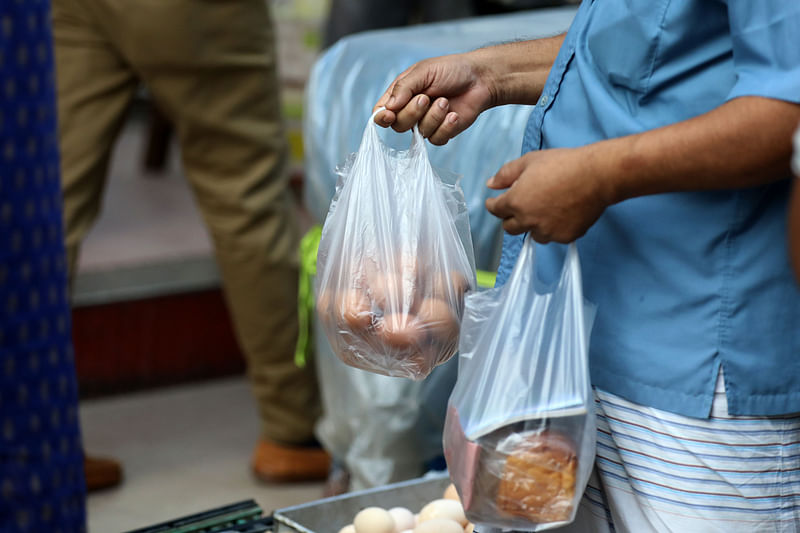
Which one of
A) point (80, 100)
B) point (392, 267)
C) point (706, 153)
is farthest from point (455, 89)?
point (80, 100)

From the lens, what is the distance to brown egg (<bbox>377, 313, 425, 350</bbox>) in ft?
2.98

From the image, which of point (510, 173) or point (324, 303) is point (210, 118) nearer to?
point (324, 303)

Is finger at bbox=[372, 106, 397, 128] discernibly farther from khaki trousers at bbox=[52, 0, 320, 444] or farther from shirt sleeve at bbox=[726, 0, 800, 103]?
khaki trousers at bbox=[52, 0, 320, 444]

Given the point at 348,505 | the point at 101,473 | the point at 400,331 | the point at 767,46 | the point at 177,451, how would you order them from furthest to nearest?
the point at 177,451, the point at 101,473, the point at 348,505, the point at 400,331, the point at 767,46

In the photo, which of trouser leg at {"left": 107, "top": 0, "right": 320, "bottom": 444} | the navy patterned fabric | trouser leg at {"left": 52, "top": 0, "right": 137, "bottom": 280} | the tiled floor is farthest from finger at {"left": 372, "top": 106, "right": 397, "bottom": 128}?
the tiled floor

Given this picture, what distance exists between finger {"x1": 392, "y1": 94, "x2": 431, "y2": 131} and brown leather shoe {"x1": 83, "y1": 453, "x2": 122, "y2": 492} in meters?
1.41

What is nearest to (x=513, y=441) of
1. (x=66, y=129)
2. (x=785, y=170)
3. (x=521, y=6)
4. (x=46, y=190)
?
(x=785, y=170)

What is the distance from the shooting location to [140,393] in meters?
2.64

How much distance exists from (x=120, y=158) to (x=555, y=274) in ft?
12.0

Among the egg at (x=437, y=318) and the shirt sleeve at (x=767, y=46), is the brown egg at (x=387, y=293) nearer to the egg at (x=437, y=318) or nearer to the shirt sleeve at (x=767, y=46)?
the egg at (x=437, y=318)

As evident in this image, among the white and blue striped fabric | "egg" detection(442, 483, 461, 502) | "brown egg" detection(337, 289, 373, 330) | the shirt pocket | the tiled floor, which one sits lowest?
the tiled floor

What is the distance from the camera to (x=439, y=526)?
1.16m

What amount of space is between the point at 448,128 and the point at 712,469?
0.39 metres

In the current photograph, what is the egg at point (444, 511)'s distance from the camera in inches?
48.0
